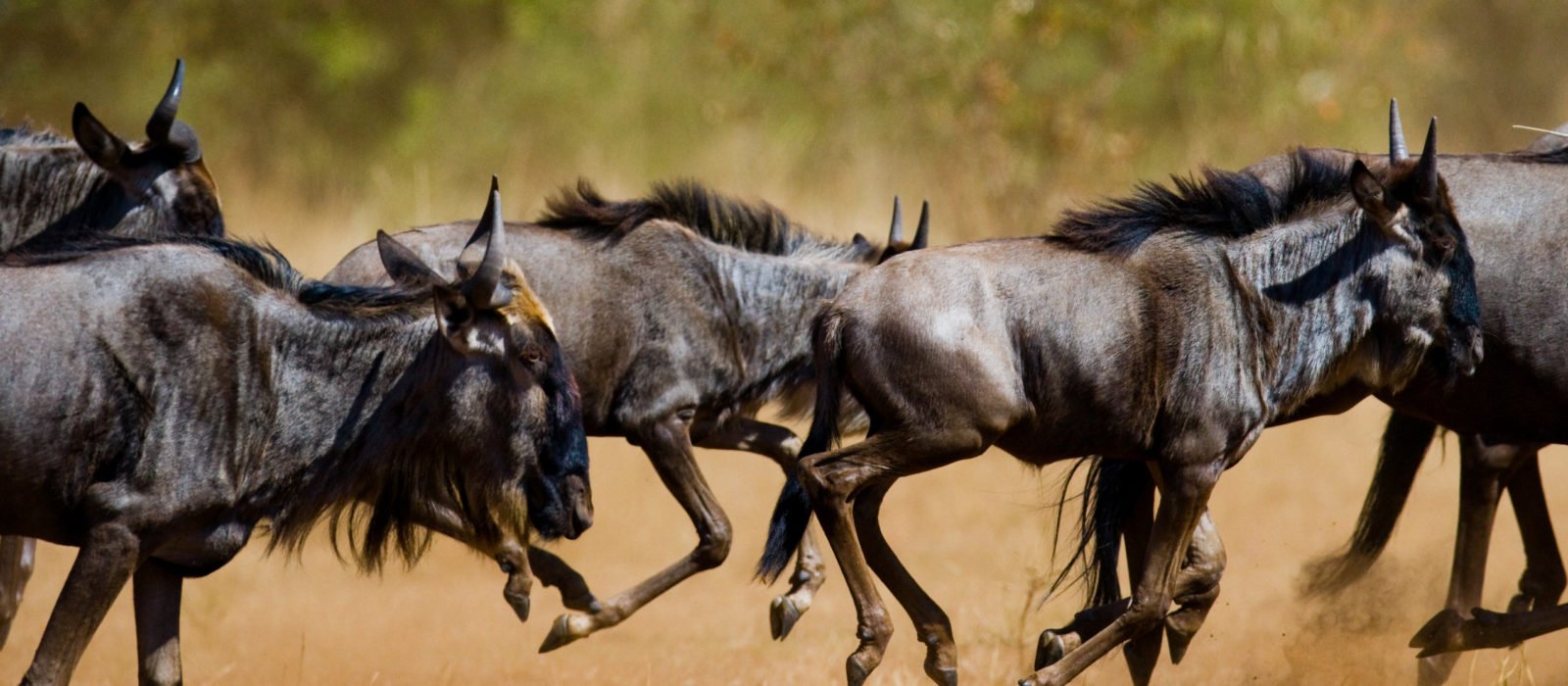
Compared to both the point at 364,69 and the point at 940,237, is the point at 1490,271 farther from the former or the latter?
the point at 364,69

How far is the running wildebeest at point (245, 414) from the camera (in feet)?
15.9

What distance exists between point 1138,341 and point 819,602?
4852 mm

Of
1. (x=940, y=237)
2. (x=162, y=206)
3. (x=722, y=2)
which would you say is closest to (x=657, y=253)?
(x=162, y=206)

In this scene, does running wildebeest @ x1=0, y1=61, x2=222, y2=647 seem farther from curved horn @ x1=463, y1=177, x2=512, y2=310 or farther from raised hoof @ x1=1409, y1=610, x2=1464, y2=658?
raised hoof @ x1=1409, y1=610, x2=1464, y2=658

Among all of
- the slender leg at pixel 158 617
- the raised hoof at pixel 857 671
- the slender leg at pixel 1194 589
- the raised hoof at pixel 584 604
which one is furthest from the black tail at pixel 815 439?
the slender leg at pixel 158 617

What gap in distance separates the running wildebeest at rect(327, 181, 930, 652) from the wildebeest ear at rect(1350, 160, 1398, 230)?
9.93 feet

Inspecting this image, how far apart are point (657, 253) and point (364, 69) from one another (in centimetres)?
1174

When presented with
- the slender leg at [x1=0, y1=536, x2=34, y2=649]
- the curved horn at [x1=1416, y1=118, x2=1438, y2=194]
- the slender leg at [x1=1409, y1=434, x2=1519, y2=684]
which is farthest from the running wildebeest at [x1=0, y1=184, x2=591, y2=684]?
the slender leg at [x1=1409, y1=434, x2=1519, y2=684]

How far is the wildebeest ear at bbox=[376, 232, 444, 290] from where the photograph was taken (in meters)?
5.47

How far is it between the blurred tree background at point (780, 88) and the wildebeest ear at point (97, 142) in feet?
27.7

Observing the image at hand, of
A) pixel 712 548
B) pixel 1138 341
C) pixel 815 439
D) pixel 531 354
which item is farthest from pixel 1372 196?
pixel 712 548

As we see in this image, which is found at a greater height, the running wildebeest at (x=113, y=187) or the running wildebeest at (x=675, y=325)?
the running wildebeest at (x=113, y=187)

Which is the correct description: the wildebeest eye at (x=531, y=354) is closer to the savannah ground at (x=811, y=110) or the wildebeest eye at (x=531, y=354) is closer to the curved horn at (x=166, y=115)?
the curved horn at (x=166, y=115)

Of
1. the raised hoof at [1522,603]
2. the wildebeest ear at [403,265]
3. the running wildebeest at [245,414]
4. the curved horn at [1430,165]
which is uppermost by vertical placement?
the curved horn at [1430,165]
